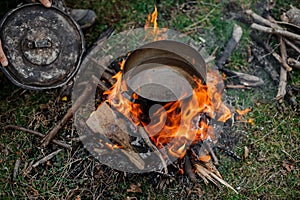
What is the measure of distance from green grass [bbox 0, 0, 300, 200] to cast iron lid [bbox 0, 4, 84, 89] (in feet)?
1.40

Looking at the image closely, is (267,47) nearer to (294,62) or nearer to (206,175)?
(294,62)

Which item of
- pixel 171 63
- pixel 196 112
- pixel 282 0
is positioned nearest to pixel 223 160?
pixel 196 112

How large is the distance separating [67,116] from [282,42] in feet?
9.78

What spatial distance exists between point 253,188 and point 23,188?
2570 mm

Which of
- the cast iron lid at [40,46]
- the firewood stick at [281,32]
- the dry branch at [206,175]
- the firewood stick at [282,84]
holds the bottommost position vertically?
the dry branch at [206,175]

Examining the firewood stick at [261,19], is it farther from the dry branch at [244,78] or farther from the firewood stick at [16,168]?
the firewood stick at [16,168]

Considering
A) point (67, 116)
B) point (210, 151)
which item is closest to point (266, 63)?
point (210, 151)

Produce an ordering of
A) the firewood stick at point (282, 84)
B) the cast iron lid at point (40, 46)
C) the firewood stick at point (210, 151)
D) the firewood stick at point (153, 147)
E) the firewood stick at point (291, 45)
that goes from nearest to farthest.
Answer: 1. the firewood stick at point (153, 147)
2. the cast iron lid at point (40, 46)
3. the firewood stick at point (210, 151)
4. the firewood stick at point (282, 84)
5. the firewood stick at point (291, 45)

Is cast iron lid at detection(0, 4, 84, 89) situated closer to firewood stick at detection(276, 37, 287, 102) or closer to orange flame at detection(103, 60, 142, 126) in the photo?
orange flame at detection(103, 60, 142, 126)

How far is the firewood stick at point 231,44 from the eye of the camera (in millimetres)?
4812

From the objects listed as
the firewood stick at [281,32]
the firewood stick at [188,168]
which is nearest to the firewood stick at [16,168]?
the firewood stick at [188,168]

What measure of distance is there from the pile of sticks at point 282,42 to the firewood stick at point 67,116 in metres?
2.30

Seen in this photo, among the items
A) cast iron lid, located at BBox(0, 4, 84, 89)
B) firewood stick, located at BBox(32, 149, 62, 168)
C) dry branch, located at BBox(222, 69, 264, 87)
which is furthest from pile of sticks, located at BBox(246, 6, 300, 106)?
firewood stick, located at BBox(32, 149, 62, 168)

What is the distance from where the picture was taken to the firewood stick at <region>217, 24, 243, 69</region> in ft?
15.8
